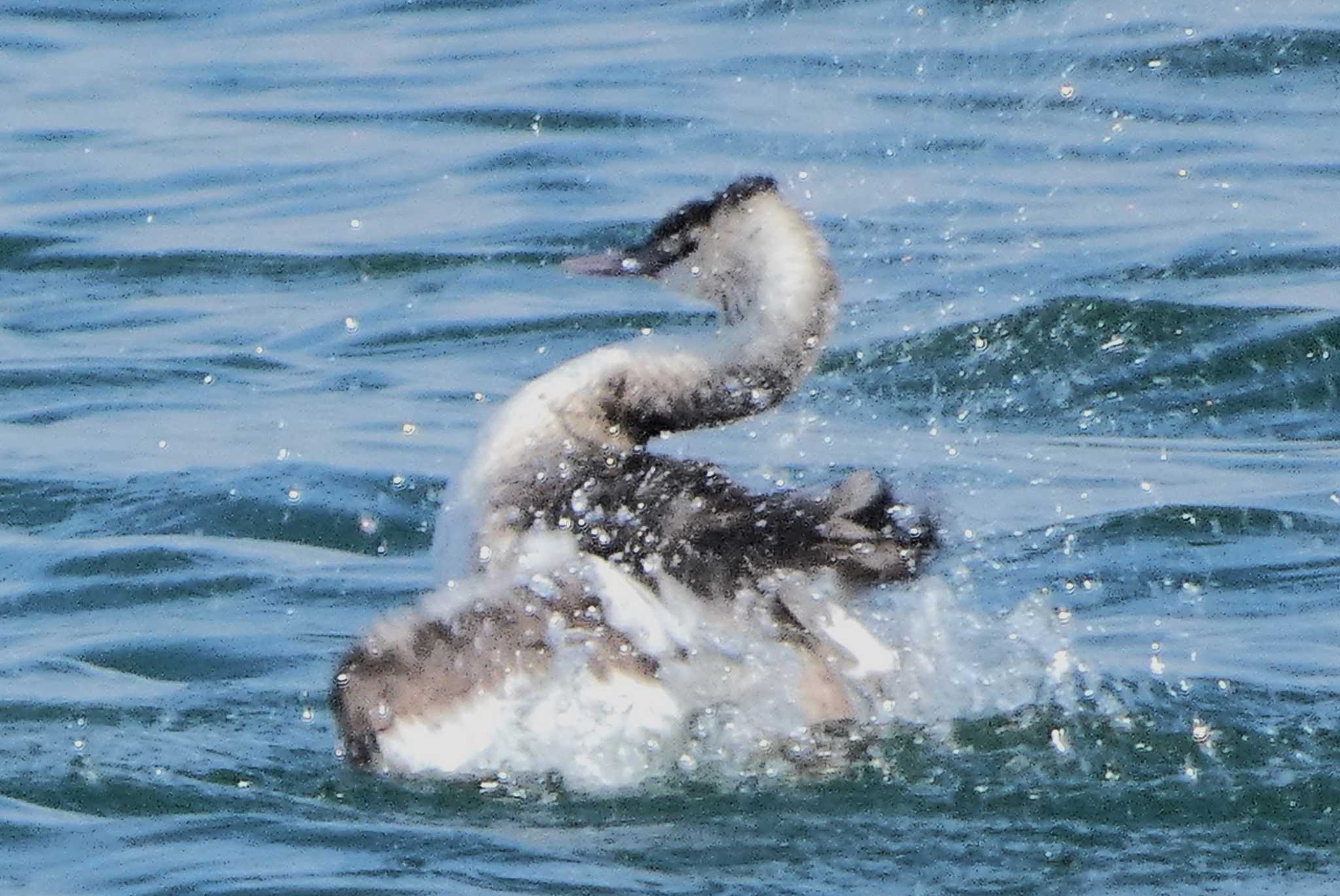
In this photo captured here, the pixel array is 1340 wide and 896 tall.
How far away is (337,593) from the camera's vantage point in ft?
22.9

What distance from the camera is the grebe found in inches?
202

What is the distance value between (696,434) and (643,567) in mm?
2657

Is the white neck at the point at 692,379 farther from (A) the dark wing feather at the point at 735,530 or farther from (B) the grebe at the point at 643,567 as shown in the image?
(A) the dark wing feather at the point at 735,530

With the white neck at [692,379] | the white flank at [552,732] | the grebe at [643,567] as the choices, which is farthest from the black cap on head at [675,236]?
the white flank at [552,732]

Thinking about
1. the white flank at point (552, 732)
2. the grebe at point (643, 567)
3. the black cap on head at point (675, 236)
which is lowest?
the white flank at point (552, 732)

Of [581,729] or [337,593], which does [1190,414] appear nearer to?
[337,593]

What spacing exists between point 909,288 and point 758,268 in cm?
361

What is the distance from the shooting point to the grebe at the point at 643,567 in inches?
202

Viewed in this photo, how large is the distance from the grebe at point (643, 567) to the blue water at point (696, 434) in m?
0.16

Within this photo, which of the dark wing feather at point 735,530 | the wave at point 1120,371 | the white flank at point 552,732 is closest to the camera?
the white flank at point 552,732

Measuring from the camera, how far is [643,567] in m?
5.40

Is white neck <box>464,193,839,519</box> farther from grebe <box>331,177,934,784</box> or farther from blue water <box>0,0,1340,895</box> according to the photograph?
blue water <box>0,0,1340,895</box>

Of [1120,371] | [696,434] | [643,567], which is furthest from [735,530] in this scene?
[1120,371]

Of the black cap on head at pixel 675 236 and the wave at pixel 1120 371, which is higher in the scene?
the black cap on head at pixel 675 236
